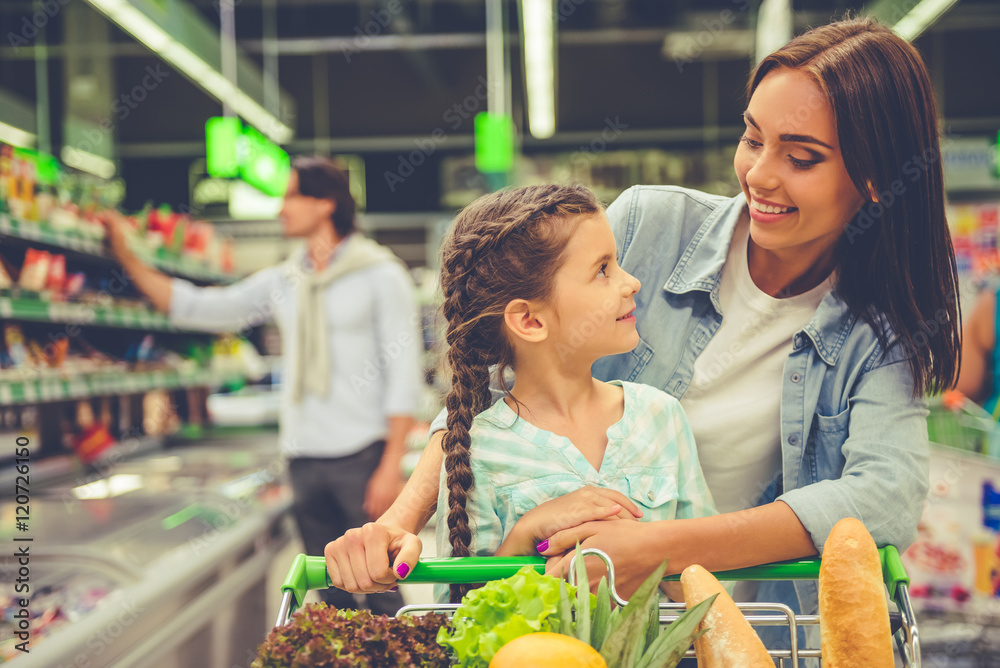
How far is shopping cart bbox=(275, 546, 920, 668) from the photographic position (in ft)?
3.23

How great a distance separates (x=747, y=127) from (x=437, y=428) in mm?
686

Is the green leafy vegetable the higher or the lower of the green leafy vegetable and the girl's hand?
the lower

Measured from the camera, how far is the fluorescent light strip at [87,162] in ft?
13.1

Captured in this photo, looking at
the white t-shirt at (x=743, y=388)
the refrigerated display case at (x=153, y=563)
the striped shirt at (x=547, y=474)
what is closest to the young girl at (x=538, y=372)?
the striped shirt at (x=547, y=474)

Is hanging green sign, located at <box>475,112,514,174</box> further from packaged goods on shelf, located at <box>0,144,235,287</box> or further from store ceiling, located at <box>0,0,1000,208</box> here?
store ceiling, located at <box>0,0,1000,208</box>

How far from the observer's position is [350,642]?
913 mm

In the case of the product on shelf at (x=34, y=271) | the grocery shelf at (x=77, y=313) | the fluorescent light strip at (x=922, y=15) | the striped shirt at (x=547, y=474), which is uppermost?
the fluorescent light strip at (x=922, y=15)

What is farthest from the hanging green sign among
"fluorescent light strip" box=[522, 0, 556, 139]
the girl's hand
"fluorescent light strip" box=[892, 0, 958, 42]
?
the girl's hand

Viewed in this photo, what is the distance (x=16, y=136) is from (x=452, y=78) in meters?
8.14

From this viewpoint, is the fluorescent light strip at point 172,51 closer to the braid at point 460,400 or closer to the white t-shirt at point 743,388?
the braid at point 460,400

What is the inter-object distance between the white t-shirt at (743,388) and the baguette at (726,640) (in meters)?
0.44

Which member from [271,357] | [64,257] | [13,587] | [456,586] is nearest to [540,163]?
[271,357]

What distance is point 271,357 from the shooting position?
23.2ft

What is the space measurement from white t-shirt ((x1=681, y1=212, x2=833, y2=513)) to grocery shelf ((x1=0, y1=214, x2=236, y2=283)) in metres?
2.27
